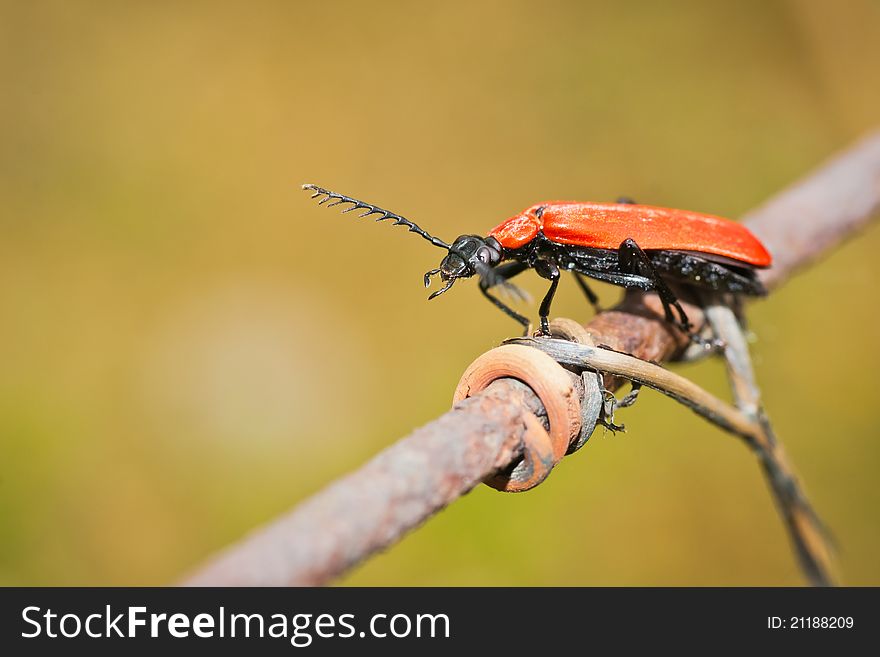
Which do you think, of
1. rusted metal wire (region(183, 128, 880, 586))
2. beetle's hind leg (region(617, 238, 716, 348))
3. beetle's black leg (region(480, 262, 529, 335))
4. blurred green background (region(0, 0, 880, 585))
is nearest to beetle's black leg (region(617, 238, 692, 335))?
beetle's hind leg (region(617, 238, 716, 348))

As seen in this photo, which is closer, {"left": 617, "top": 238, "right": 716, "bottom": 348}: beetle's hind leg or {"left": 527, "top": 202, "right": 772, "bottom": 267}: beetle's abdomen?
{"left": 617, "top": 238, "right": 716, "bottom": 348}: beetle's hind leg

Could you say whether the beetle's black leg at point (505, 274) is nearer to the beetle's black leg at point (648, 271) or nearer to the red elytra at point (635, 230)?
the red elytra at point (635, 230)

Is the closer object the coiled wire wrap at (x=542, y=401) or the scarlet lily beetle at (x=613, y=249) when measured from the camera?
the coiled wire wrap at (x=542, y=401)

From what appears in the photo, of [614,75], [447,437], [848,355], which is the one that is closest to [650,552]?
[848,355]

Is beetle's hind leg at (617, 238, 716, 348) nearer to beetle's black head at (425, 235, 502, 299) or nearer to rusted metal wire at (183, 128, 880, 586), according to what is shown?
beetle's black head at (425, 235, 502, 299)

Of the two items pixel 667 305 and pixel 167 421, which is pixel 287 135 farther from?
pixel 667 305

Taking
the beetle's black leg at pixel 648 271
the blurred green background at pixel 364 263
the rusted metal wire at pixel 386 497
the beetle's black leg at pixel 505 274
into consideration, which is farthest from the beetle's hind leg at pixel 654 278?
the blurred green background at pixel 364 263
